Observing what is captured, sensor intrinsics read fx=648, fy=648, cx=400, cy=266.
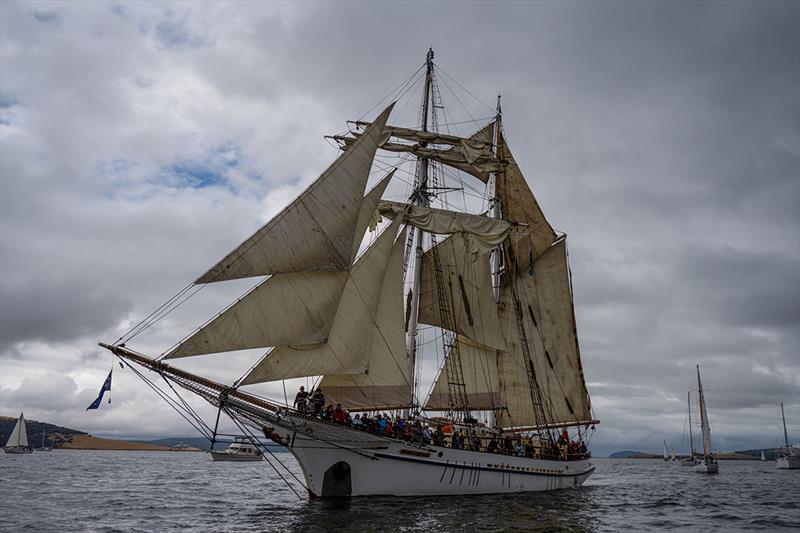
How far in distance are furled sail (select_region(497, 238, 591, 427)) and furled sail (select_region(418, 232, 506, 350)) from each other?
5454 millimetres

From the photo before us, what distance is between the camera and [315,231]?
92.6 feet

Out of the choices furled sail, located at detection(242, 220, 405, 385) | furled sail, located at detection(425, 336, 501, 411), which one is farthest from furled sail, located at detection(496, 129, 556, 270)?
furled sail, located at detection(242, 220, 405, 385)

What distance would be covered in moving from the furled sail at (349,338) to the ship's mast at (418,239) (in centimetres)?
320

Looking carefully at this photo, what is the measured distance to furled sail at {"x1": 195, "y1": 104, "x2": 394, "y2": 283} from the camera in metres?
26.1

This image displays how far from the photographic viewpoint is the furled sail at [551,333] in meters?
48.1

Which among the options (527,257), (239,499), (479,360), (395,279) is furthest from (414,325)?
(527,257)

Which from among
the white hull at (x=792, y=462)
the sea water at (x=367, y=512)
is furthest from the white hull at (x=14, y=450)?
the white hull at (x=792, y=462)

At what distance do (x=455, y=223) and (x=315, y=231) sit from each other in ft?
46.5

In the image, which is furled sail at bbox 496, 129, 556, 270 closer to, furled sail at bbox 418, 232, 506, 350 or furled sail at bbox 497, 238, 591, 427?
furled sail at bbox 497, 238, 591, 427

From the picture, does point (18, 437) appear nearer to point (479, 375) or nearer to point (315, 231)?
point (479, 375)

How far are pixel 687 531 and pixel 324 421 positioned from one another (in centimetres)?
1532

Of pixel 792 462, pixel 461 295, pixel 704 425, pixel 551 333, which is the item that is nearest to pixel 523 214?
pixel 551 333

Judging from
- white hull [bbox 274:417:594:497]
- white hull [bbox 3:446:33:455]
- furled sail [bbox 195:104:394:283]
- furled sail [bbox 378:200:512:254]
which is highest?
furled sail [bbox 378:200:512:254]

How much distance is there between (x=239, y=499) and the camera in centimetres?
3478
